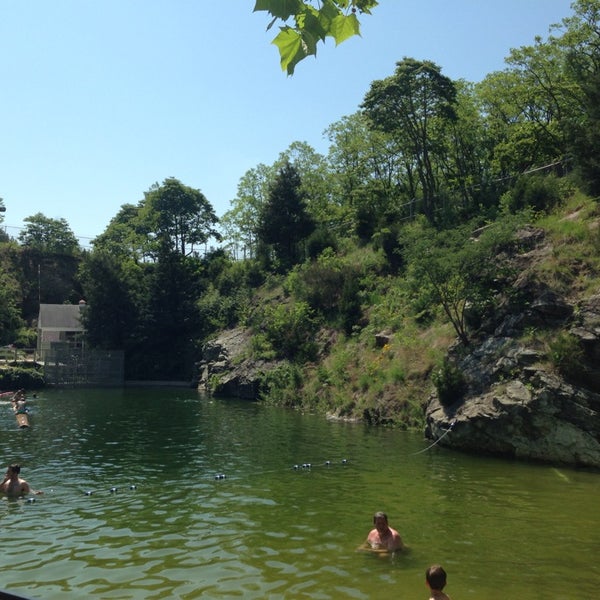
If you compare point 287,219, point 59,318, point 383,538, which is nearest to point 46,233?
point 59,318

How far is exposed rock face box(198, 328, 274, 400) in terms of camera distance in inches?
1647

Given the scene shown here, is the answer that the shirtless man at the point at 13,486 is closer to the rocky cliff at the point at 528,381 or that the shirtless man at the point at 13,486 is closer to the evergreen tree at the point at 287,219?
the rocky cliff at the point at 528,381

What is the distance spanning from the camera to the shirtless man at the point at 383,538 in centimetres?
1045

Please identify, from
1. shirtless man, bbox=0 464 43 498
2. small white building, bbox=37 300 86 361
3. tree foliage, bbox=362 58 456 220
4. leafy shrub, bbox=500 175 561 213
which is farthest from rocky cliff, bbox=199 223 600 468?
small white building, bbox=37 300 86 361

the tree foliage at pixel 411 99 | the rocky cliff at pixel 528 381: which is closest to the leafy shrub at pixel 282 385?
the rocky cliff at pixel 528 381

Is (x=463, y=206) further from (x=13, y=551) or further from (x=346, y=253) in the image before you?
(x=13, y=551)

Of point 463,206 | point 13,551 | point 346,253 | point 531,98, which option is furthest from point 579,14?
point 13,551

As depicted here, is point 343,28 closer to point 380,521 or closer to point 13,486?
point 380,521

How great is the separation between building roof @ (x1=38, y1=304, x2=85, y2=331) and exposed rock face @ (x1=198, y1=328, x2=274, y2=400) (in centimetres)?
2218

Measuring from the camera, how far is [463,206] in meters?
43.0

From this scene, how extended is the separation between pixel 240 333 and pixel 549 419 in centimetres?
3382

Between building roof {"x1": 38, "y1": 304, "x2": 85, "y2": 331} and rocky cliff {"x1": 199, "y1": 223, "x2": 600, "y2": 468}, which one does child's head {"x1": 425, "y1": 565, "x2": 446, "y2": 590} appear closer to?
rocky cliff {"x1": 199, "y1": 223, "x2": 600, "y2": 468}

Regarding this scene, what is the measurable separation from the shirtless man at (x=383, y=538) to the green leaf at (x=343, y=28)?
28.5 ft

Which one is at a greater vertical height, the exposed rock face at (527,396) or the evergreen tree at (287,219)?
the evergreen tree at (287,219)
